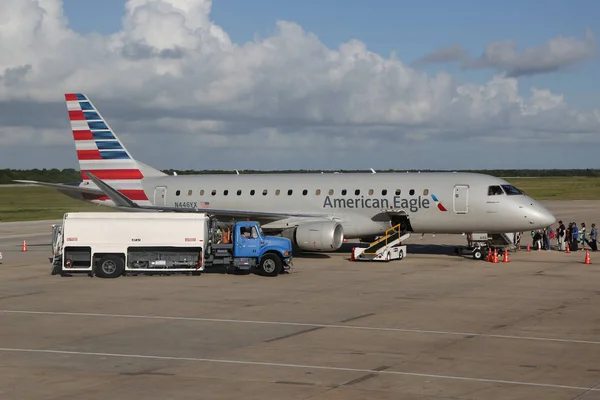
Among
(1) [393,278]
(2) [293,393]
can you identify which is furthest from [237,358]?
(1) [393,278]

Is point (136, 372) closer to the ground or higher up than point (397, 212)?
closer to the ground

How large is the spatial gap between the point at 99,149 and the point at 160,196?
173 inches

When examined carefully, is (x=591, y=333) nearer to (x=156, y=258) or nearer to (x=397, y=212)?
(x=156, y=258)

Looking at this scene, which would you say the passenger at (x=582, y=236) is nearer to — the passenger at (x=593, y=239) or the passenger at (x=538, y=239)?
the passenger at (x=593, y=239)

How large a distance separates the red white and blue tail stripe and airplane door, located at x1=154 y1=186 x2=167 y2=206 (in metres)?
0.62

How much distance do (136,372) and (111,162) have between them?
33950mm

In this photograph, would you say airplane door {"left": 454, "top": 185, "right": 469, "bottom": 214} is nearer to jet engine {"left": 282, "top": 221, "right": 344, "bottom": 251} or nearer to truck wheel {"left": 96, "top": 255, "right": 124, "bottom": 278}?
jet engine {"left": 282, "top": 221, "right": 344, "bottom": 251}

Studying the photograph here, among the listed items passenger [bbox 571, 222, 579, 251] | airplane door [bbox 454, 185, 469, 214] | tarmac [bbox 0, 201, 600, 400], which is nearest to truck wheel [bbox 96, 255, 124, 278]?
tarmac [bbox 0, 201, 600, 400]

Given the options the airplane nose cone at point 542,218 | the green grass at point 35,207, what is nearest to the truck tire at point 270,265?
the airplane nose cone at point 542,218

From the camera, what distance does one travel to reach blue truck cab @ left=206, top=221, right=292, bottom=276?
36156 millimetres

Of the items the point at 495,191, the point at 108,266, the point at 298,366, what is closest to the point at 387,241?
the point at 495,191

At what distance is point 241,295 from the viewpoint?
30.4 metres

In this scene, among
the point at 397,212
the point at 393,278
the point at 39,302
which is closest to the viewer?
the point at 39,302

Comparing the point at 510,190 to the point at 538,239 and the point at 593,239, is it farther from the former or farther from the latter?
the point at 593,239
